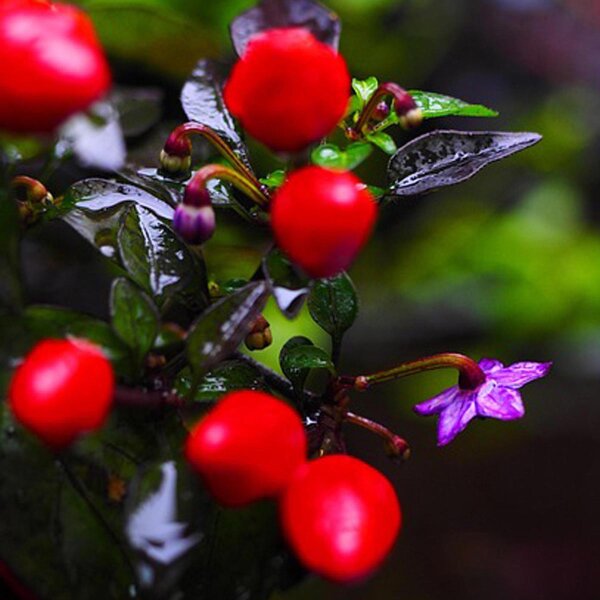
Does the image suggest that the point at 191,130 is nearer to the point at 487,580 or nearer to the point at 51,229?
the point at 51,229

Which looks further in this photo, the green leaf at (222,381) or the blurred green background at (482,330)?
the blurred green background at (482,330)

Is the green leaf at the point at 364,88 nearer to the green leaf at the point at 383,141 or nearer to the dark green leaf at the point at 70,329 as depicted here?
the green leaf at the point at 383,141

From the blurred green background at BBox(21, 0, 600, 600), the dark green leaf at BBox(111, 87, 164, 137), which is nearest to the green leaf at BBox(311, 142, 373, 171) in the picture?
the dark green leaf at BBox(111, 87, 164, 137)

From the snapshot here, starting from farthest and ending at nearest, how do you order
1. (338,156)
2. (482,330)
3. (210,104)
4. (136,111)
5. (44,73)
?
1. (482,330)
2. (136,111)
3. (210,104)
4. (338,156)
5. (44,73)

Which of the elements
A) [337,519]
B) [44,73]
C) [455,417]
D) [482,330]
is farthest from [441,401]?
[482,330]

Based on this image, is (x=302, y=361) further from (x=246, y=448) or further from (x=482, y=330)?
(x=482, y=330)

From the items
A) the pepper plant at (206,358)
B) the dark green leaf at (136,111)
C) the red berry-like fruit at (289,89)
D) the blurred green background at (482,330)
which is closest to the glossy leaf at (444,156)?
the pepper plant at (206,358)

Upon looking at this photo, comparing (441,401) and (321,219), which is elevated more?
(321,219)
